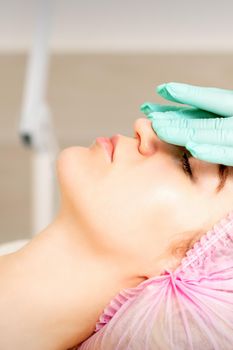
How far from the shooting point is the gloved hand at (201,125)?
1191 millimetres

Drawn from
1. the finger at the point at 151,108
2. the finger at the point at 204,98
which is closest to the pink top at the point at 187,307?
the finger at the point at 204,98

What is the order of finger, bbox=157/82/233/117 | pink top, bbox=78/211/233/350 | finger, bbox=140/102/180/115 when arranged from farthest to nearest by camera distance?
finger, bbox=140/102/180/115 → finger, bbox=157/82/233/117 → pink top, bbox=78/211/233/350

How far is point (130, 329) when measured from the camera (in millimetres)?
1204

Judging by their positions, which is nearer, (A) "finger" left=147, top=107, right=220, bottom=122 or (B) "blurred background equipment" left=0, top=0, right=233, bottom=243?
(A) "finger" left=147, top=107, right=220, bottom=122

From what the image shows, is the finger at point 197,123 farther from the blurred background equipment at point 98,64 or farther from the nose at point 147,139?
the blurred background equipment at point 98,64

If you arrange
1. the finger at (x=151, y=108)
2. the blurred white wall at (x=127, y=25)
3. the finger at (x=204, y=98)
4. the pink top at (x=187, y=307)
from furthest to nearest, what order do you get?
the blurred white wall at (x=127, y=25)
the finger at (x=151, y=108)
the finger at (x=204, y=98)
the pink top at (x=187, y=307)

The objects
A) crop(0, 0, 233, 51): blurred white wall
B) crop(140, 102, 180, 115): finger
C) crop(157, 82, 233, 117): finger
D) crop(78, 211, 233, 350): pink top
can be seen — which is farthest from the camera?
crop(0, 0, 233, 51): blurred white wall

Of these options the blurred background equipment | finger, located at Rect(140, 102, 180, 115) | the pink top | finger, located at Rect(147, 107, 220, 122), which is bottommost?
the pink top

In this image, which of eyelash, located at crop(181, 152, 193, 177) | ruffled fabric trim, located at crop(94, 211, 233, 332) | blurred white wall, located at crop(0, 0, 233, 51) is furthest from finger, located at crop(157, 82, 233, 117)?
blurred white wall, located at crop(0, 0, 233, 51)

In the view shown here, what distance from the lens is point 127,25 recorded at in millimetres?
3072

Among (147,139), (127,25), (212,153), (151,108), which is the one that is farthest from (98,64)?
(212,153)

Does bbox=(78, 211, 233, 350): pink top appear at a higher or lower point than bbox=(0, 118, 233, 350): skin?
A: lower

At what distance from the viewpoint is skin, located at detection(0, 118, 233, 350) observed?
1.24m

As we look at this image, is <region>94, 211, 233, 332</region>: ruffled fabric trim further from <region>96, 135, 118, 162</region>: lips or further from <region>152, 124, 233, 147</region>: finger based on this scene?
<region>96, 135, 118, 162</region>: lips
